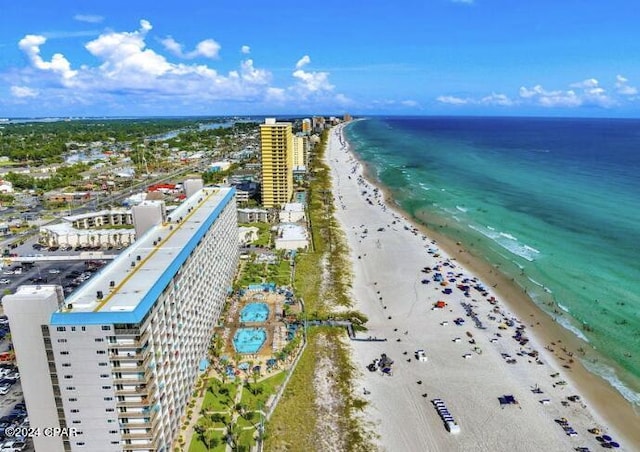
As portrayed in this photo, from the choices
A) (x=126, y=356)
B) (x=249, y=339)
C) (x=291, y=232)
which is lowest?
(x=249, y=339)

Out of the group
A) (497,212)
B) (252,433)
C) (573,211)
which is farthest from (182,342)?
(573,211)

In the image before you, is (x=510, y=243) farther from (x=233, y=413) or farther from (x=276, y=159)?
(x=233, y=413)

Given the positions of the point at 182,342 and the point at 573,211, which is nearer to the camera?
the point at 182,342

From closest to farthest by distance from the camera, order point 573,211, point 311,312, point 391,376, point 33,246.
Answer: point 391,376 < point 311,312 < point 33,246 < point 573,211

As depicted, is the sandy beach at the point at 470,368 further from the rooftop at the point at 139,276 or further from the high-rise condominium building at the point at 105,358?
the rooftop at the point at 139,276

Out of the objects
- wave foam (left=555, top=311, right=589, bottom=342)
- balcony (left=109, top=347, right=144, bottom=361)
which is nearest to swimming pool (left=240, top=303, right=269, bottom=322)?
balcony (left=109, top=347, right=144, bottom=361)

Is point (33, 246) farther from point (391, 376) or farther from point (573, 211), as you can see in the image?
point (573, 211)

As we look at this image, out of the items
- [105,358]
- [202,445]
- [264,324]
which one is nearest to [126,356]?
[105,358]
